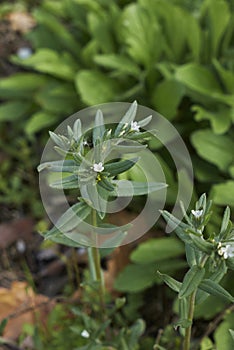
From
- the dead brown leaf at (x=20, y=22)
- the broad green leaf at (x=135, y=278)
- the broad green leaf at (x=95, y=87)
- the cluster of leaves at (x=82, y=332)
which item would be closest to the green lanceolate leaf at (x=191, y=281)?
the cluster of leaves at (x=82, y=332)

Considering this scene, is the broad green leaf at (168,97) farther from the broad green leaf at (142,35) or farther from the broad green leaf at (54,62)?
the broad green leaf at (54,62)

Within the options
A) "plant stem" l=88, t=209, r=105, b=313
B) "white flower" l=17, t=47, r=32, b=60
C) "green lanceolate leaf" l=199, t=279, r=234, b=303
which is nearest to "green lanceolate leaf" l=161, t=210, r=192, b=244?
"green lanceolate leaf" l=199, t=279, r=234, b=303

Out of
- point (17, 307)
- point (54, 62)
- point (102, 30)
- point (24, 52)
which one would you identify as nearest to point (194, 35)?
point (102, 30)

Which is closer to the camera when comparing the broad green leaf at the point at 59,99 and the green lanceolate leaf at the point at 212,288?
the green lanceolate leaf at the point at 212,288

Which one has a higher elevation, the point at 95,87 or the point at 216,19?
the point at 216,19

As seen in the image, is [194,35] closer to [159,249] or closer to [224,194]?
[224,194]

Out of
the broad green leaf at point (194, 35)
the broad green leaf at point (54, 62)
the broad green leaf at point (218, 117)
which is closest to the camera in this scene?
the broad green leaf at point (218, 117)
